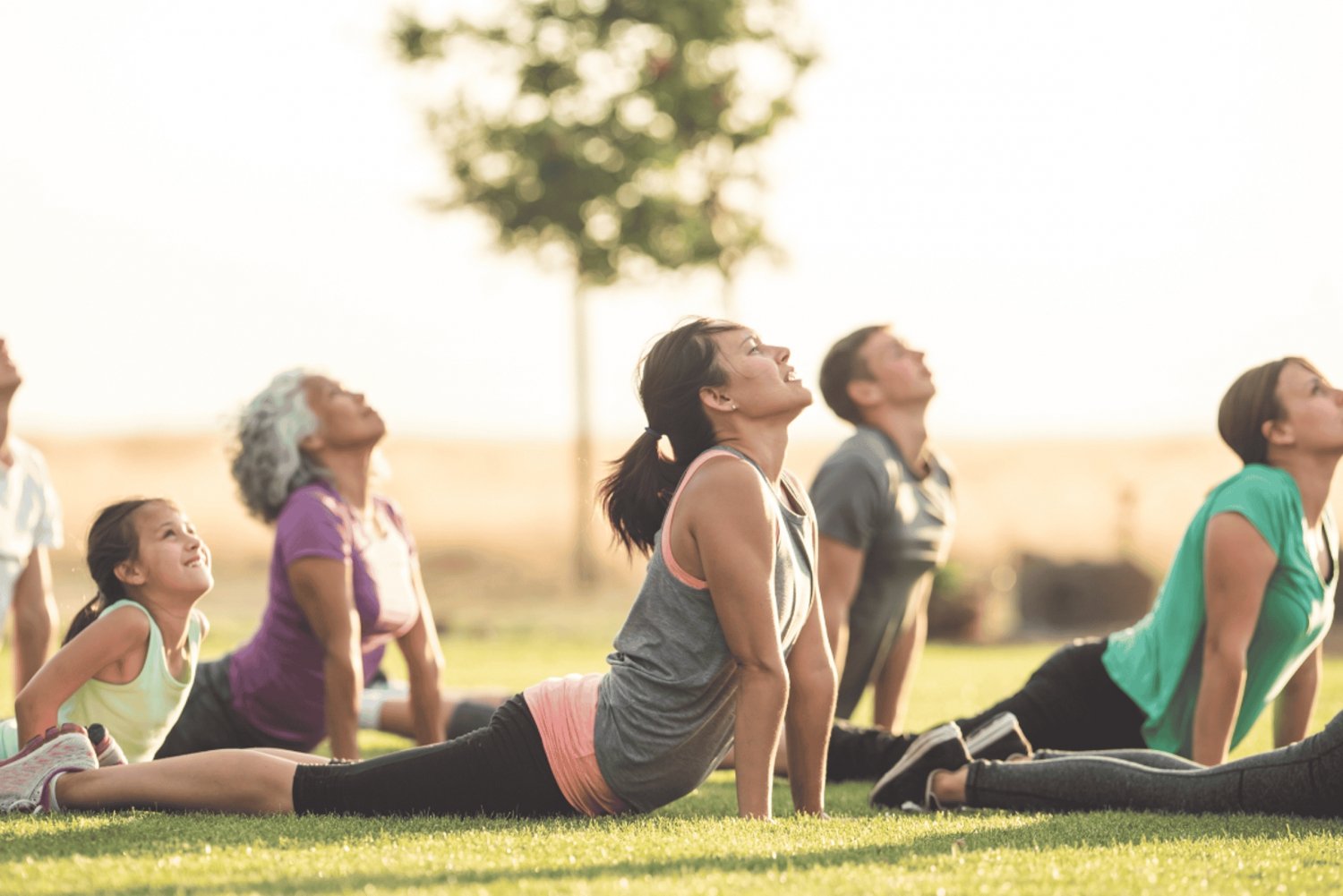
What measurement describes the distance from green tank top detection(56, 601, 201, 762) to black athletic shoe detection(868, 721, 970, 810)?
2.48 meters

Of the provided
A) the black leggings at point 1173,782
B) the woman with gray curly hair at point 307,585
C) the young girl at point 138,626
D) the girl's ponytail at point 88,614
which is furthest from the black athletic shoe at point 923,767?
the girl's ponytail at point 88,614

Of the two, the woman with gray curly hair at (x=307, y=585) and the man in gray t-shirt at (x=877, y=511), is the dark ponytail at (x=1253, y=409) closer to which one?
the man in gray t-shirt at (x=877, y=511)

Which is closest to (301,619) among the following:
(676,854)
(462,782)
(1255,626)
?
(462,782)

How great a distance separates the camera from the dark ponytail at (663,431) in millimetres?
4938

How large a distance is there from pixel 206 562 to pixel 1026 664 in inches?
433

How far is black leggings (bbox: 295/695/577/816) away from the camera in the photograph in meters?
4.85

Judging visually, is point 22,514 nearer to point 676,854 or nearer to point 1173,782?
point 676,854

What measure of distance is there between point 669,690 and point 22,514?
165 inches

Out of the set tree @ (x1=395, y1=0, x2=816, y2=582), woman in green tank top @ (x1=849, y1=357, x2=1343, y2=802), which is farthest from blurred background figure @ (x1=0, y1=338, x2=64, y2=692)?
tree @ (x1=395, y1=0, x2=816, y2=582)

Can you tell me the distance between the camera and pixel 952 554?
69.1 feet

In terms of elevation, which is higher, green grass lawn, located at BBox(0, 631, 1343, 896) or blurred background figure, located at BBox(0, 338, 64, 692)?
blurred background figure, located at BBox(0, 338, 64, 692)

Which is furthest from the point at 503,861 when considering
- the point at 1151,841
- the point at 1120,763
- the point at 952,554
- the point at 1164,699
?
the point at 952,554

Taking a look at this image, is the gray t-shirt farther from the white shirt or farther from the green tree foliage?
the green tree foliage

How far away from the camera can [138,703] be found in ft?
18.5
